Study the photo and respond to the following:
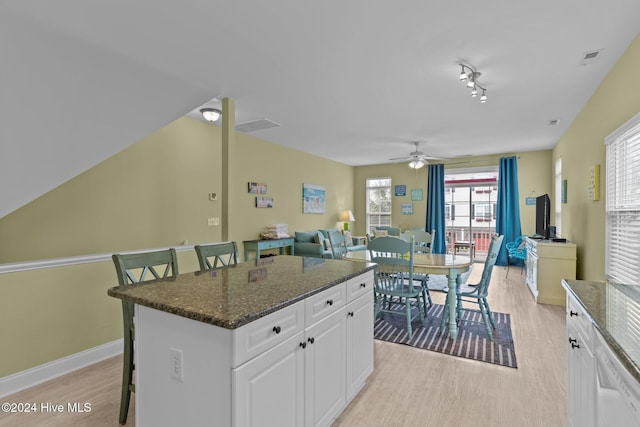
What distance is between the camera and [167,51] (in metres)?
2.64

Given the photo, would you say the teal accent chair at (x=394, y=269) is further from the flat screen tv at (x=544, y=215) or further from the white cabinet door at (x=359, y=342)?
the flat screen tv at (x=544, y=215)

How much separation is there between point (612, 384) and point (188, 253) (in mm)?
3561

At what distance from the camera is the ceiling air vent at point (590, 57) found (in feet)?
8.73

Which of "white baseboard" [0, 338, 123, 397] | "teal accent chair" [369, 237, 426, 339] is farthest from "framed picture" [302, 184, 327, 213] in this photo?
"white baseboard" [0, 338, 123, 397]

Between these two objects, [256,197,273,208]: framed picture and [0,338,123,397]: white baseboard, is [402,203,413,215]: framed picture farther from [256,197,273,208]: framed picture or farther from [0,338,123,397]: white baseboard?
[0,338,123,397]: white baseboard

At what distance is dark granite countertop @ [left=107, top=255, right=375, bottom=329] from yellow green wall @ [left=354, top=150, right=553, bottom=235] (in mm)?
6415

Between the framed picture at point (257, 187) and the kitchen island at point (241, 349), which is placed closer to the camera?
the kitchen island at point (241, 349)

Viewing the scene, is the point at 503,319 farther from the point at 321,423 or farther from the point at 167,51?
the point at 167,51

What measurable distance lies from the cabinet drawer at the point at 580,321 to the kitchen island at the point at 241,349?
1.17 meters

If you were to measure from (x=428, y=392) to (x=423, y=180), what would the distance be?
21.7ft

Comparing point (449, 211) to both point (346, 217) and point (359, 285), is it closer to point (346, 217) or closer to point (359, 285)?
point (346, 217)

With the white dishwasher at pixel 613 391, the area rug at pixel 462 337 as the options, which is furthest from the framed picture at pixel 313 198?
the white dishwasher at pixel 613 391

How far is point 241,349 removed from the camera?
1.19 m

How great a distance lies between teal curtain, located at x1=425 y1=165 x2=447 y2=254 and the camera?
7891mm
